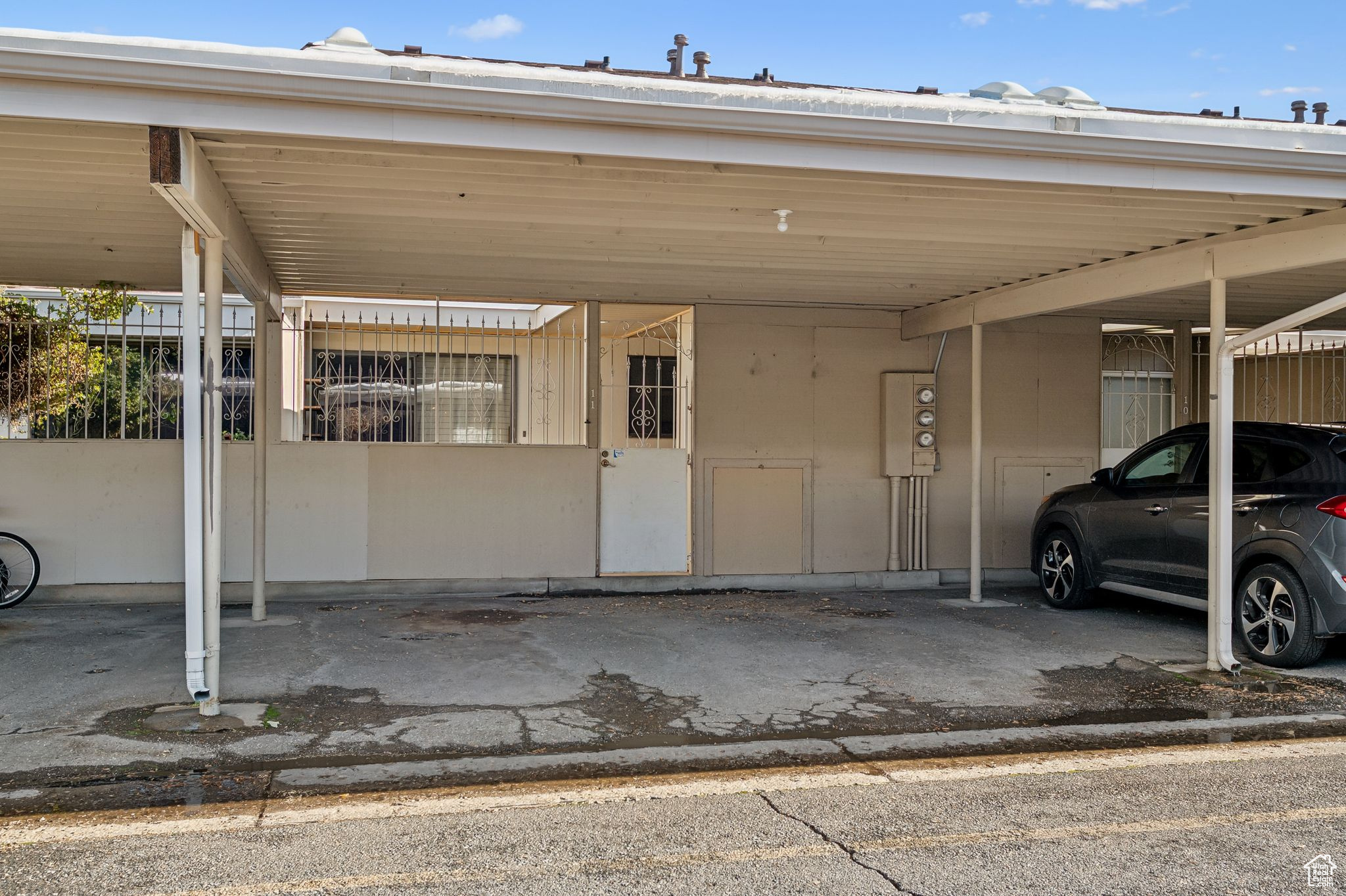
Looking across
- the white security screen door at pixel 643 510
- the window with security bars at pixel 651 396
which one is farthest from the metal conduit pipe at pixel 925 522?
the window with security bars at pixel 651 396

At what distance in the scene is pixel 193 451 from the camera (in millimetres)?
5488

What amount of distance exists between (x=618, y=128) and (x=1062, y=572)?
21.0 feet

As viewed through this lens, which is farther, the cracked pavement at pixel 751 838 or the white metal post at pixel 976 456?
the white metal post at pixel 976 456

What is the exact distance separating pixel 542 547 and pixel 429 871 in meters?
6.68

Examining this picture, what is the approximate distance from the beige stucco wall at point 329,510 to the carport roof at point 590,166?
2.17 meters

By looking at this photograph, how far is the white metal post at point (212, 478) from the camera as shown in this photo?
224 inches

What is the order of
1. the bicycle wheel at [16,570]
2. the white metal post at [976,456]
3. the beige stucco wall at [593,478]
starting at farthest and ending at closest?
the white metal post at [976,456] < the beige stucco wall at [593,478] < the bicycle wheel at [16,570]

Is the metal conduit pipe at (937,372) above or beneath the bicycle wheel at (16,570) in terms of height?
above

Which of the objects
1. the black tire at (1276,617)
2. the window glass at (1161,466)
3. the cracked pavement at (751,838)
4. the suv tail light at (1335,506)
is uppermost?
the window glass at (1161,466)

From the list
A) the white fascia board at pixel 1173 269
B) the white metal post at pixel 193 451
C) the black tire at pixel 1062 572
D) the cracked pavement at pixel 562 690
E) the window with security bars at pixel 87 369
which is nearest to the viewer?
the cracked pavement at pixel 562 690

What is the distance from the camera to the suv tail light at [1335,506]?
670cm

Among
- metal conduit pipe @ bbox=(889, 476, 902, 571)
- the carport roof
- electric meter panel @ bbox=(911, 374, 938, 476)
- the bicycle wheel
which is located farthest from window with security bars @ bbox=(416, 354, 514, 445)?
electric meter panel @ bbox=(911, 374, 938, 476)

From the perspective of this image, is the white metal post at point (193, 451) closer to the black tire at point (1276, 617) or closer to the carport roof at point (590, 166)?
the carport roof at point (590, 166)

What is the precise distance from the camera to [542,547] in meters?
10.4
